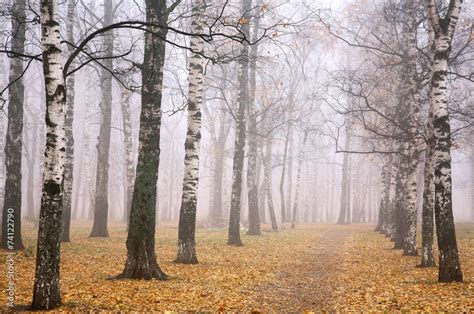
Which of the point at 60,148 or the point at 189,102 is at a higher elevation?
the point at 189,102

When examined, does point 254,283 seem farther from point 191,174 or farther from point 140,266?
point 191,174

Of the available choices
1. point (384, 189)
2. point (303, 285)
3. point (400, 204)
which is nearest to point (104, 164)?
point (303, 285)

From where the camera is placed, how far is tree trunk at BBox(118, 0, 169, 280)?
9961 millimetres

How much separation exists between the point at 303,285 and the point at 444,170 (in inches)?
173

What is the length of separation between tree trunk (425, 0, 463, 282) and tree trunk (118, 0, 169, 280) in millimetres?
6614

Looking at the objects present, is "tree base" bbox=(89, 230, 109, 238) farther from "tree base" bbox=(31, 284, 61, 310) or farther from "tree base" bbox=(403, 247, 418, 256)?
"tree base" bbox=(31, 284, 61, 310)

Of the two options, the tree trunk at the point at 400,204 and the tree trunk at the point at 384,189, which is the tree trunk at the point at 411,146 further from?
the tree trunk at the point at 384,189

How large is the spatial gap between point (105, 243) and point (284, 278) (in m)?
8.68

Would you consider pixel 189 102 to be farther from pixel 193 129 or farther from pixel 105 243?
pixel 105 243

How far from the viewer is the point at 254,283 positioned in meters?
10.6

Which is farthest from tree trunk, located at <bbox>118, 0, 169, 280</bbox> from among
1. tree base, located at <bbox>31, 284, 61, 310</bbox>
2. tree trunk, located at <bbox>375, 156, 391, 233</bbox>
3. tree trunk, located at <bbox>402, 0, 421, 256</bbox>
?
tree trunk, located at <bbox>375, 156, 391, 233</bbox>

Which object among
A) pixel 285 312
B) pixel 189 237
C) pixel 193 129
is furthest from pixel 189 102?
pixel 285 312

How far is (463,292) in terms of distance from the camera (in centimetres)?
896

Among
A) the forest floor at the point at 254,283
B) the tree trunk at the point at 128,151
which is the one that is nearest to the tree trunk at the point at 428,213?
the forest floor at the point at 254,283
